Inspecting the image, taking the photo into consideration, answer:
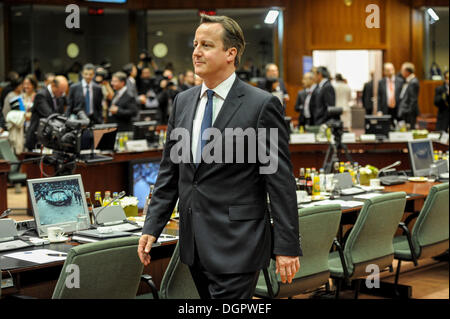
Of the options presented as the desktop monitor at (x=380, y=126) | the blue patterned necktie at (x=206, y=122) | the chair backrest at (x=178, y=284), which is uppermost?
the blue patterned necktie at (x=206, y=122)

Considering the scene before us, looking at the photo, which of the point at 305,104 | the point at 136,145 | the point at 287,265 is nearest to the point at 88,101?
the point at 136,145

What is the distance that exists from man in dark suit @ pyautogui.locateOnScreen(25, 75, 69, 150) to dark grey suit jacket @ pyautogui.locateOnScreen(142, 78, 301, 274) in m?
6.55

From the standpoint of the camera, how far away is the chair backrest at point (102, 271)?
332cm

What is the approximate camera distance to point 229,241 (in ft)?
9.40

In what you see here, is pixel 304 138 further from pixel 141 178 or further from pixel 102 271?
pixel 102 271

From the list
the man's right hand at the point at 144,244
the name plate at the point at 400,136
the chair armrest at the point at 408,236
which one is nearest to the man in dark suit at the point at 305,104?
the name plate at the point at 400,136

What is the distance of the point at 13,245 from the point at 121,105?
6.70 metres

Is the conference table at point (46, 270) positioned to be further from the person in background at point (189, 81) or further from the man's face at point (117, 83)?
the person in background at point (189, 81)

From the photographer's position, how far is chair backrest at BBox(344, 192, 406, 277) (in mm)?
4945

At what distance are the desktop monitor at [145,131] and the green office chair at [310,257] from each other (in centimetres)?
482

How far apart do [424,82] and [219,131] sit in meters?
14.7

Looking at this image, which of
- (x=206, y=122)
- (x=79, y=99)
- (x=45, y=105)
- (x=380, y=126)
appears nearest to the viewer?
(x=206, y=122)

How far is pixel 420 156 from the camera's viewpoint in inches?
286
